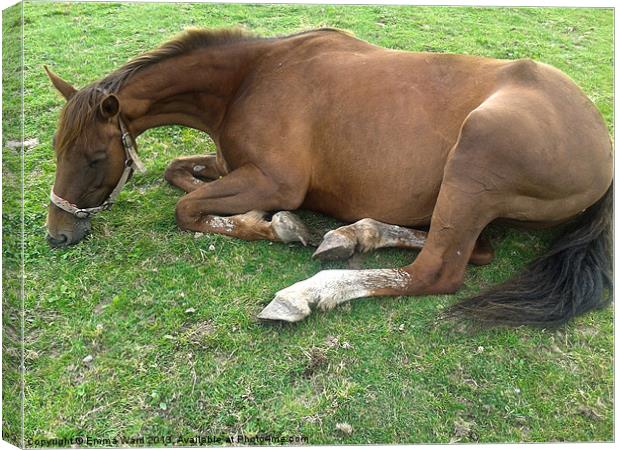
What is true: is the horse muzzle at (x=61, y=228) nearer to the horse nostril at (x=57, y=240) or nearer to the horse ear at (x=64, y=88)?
the horse nostril at (x=57, y=240)

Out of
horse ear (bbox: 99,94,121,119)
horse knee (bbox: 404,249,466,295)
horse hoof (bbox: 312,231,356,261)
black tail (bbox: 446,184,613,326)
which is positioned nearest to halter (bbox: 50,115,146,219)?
horse ear (bbox: 99,94,121,119)

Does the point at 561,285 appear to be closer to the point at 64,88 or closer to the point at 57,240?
the point at 57,240

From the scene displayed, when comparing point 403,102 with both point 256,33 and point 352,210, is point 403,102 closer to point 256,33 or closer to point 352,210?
point 352,210

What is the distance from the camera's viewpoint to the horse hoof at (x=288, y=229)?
4.53 metres

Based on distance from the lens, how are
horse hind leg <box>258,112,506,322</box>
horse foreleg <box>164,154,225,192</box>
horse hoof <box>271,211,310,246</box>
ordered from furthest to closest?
horse foreleg <box>164,154,225,192</box>
horse hoof <box>271,211,310,246</box>
horse hind leg <box>258,112,506,322</box>

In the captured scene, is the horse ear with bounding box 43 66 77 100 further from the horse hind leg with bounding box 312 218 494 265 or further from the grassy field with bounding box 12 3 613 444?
the horse hind leg with bounding box 312 218 494 265

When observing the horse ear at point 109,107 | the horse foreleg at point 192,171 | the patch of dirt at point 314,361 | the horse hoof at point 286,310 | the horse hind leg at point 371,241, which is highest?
the horse ear at point 109,107

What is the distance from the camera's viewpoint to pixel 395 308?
404 centimetres

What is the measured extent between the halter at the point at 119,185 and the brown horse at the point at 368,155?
13 mm

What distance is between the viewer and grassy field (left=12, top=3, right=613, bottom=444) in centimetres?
332

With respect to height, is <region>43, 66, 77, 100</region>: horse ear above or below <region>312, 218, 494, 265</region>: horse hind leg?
above

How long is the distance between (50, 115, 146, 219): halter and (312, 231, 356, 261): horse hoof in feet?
4.54

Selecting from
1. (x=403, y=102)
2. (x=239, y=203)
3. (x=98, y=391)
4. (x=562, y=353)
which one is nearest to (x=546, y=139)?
(x=403, y=102)

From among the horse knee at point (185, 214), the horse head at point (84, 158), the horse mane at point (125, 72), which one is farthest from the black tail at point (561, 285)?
the horse head at point (84, 158)
